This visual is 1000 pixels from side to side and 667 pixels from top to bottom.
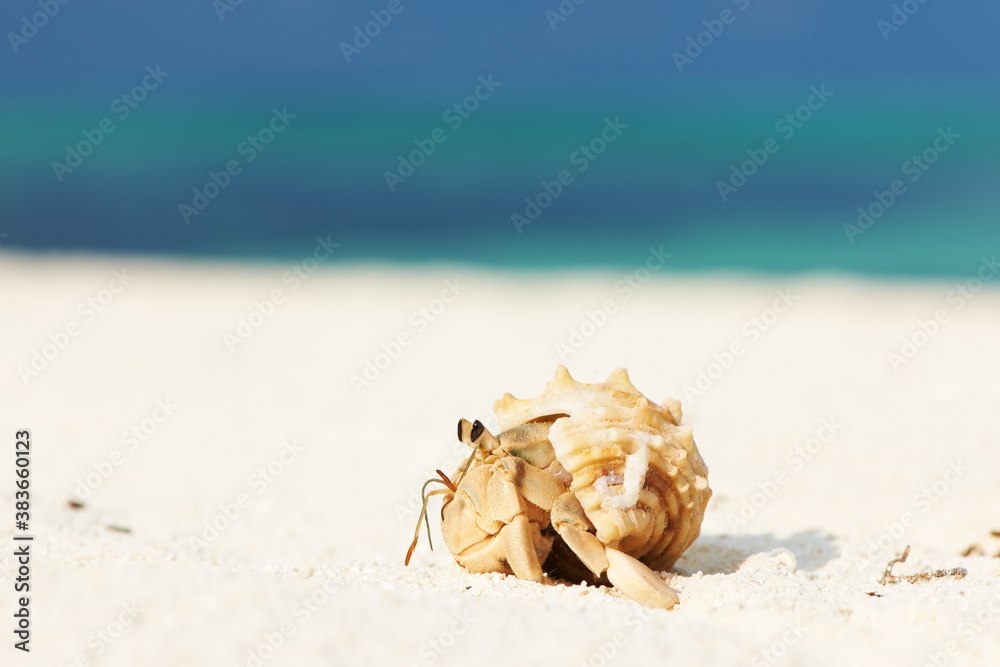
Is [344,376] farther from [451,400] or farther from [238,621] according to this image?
[238,621]

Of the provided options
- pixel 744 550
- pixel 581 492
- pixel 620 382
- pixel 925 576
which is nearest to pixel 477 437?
pixel 581 492

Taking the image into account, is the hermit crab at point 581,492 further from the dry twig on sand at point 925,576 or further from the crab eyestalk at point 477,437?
the dry twig on sand at point 925,576

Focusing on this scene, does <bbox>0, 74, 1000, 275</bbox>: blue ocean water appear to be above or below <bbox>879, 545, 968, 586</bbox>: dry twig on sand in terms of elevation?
above

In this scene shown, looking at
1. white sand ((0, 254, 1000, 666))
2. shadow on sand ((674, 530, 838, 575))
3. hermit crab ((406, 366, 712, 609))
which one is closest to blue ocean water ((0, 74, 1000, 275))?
white sand ((0, 254, 1000, 666))

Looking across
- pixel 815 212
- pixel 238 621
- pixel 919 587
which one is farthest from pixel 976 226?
pixel 238 621

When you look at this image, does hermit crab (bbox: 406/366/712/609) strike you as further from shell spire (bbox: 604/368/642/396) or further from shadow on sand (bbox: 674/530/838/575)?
shadow on sand (bbox: 674/530/838/575)
